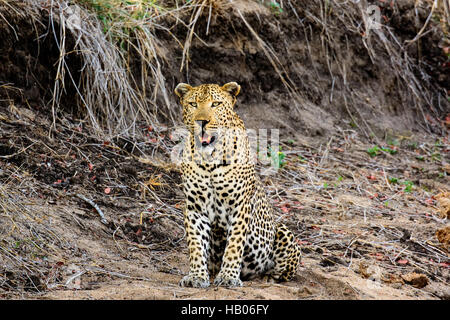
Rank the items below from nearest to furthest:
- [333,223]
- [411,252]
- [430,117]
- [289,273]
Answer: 1. [289,273]
2. [411,252]
3. [333,223]
4. [430,117]

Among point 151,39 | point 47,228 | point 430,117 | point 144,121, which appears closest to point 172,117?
point 144,121

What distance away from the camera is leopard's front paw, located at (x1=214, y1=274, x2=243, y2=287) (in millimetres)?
5492

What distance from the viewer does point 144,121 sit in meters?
9.36

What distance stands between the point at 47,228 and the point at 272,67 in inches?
230

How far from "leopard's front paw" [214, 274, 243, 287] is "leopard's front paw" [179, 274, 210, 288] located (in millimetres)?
97

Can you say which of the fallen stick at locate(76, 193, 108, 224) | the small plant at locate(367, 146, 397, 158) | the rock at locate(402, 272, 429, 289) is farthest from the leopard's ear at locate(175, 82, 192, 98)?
the small plant at locate(367, 146, 397, 158)

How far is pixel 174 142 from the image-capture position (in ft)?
30.3

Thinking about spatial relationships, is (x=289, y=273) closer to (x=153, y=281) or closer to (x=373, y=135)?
(x=153, y=281)

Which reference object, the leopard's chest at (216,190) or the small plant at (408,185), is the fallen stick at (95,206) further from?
the small plant at (408,185)

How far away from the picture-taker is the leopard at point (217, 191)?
220 inches

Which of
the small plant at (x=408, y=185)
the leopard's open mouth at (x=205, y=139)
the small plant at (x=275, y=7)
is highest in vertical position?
the small plant at (x=275, y=7)

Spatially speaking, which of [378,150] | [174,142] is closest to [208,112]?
[174,142]

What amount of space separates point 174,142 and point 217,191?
12.1 ft

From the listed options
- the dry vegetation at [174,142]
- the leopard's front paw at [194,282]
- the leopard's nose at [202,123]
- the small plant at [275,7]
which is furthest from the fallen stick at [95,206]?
the small plant at [275,7]
